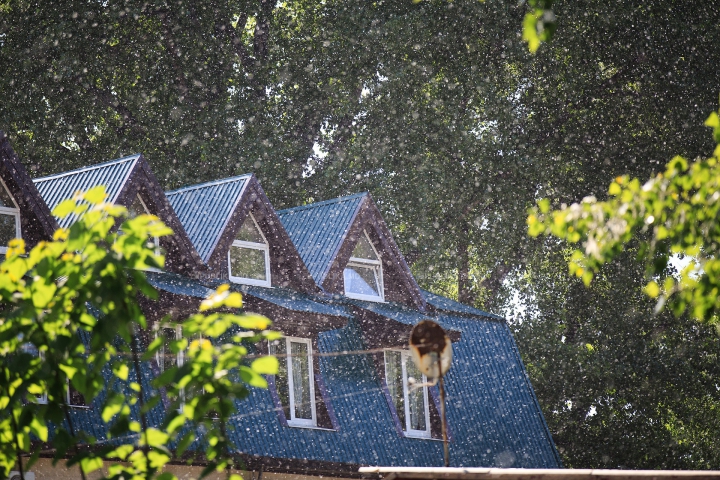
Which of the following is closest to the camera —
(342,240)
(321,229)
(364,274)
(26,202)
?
(26,202)

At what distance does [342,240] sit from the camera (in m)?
18.4

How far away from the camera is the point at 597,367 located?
27.0 m

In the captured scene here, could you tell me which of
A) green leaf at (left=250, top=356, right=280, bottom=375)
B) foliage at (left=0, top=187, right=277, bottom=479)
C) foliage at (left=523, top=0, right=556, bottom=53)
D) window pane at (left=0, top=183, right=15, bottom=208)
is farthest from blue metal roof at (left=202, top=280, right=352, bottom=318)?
foliage at (left=523, top=0, right=556, bottom=53)

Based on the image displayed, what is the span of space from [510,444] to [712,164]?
51.4 ft

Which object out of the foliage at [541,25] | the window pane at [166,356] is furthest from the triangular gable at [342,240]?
the foliage at [541,25]

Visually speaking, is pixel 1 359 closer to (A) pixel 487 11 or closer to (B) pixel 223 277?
(B) pixel 223 277

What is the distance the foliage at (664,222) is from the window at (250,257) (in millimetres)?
11674

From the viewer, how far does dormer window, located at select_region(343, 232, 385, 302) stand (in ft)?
63.5

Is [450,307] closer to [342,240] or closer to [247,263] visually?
[342,240]

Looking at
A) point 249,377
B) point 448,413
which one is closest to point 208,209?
point 448,413

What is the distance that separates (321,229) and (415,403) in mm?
3410

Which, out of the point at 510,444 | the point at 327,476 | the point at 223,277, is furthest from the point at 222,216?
the point at 510,444

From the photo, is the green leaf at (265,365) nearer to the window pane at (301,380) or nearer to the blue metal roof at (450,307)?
the window pane at (301,380)

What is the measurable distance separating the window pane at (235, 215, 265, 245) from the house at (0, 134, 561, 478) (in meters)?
0.02
